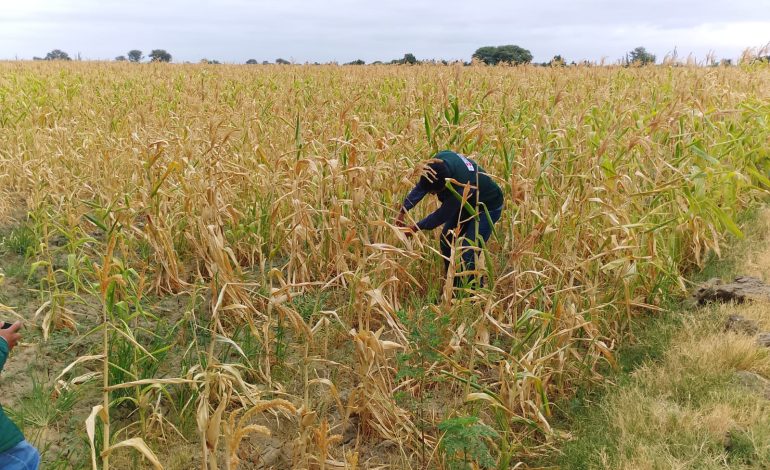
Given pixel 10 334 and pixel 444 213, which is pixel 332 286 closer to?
pixel 444 213

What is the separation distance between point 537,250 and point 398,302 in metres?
0.93

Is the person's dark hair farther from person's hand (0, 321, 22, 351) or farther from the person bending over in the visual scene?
person's hand (0, 321, 22, 351)

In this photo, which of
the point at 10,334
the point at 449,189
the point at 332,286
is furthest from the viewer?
the point at 332,286

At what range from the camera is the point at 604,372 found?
324cm

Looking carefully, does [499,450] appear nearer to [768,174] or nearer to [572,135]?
[572,135]

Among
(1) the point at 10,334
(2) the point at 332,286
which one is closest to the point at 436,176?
(2) the point at 332,286

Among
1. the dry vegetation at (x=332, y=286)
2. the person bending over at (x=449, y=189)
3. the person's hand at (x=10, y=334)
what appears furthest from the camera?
the person bending over at (x=449, y=189)

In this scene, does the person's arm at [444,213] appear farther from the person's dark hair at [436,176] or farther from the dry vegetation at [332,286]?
the dry vegetation at [332,286]

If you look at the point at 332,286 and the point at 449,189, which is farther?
the point at 332,286

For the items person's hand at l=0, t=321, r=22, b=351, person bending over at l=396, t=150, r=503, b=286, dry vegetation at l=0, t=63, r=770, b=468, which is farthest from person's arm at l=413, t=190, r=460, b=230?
person's hand at l=0, t=321, r=22, b=351

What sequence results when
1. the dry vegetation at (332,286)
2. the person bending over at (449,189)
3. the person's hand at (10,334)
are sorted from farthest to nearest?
1. the person bending over at (449,189)
2. the dry vegetation at (332,286)
3. the person's hand at (10,334)

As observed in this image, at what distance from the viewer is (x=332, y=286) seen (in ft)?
11.8

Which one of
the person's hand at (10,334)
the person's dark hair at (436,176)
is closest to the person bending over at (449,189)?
the person's dark hair at (436,176)

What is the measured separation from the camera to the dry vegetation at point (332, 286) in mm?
2537
